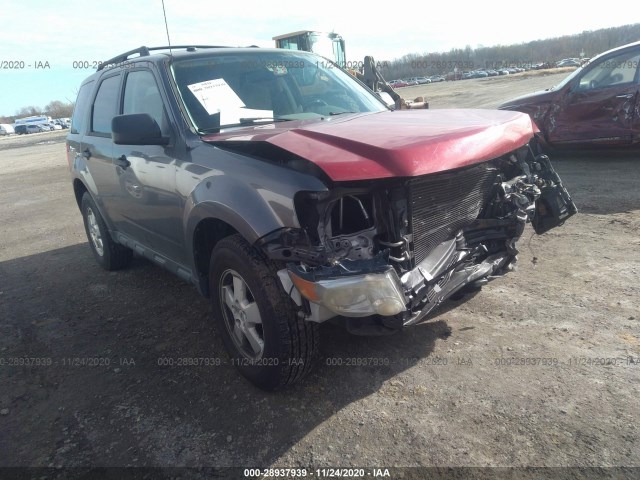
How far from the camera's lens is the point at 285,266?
2.50m

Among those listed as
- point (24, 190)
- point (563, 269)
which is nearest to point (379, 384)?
point (563, 269)

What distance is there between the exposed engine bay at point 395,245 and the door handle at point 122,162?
1954 mm

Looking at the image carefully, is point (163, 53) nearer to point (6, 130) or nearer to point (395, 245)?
point (395, 245)

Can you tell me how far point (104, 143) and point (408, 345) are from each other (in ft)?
10.2

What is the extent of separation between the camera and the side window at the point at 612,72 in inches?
287

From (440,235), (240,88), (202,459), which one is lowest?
(202,459)

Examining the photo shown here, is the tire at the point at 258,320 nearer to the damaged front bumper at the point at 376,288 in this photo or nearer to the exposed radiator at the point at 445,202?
the damaged front bumper at the point at 376,288

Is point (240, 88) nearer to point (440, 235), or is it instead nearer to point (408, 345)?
point (440, 235)

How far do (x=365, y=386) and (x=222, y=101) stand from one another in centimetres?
210

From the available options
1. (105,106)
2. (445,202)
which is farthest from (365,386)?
(105,106)

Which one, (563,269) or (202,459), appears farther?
(563,269)

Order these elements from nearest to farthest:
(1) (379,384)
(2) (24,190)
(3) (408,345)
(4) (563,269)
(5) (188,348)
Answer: (1) (379,384), (3) (408,345), (5) (188,348), (4) (563,269), (2) (24,190)

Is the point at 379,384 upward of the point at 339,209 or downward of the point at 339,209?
downward

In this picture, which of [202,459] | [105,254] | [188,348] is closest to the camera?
[202,459]
